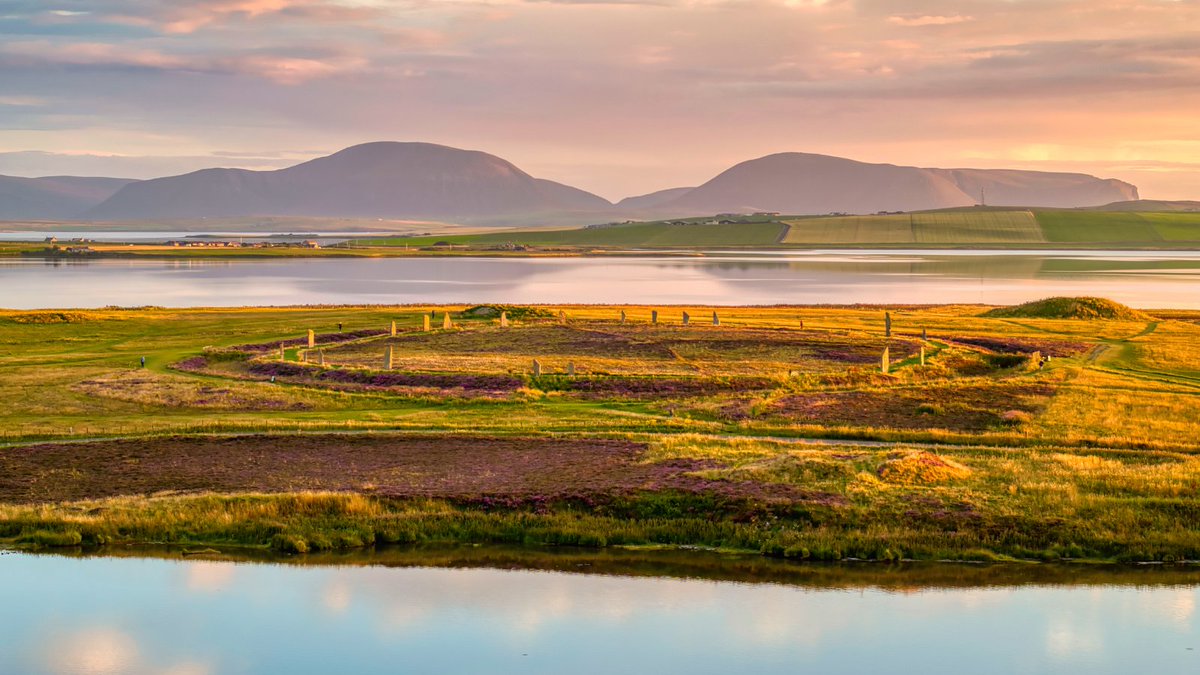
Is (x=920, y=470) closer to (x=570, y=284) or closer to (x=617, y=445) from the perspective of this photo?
(x=617, y=445)

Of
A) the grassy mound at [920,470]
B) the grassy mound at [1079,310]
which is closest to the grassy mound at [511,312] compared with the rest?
the grassy mound at [1079,310]

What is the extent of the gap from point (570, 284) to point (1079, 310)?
75.3 meters

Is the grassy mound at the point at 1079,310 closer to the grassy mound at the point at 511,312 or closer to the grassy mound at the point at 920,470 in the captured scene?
the grassy mound at the point at 511,312

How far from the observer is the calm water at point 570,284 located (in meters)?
123

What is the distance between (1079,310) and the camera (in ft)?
294

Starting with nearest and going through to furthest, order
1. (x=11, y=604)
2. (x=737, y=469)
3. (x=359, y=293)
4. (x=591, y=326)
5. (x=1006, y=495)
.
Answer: (x=11, y=604), (x=1006, y=495), (x=737, y=469), (x=591, y=326), (x=359, y=293)

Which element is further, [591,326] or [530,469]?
[591,326]

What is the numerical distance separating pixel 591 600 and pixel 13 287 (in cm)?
13035

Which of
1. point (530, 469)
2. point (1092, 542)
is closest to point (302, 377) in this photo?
point (530, 469)

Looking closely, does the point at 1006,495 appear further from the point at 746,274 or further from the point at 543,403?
the point at 746,274

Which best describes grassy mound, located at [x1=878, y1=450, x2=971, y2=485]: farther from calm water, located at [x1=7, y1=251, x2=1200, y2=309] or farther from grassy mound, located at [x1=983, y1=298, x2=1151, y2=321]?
calm water, located at [x1=7, y1=251, x2=1200, y2=309]

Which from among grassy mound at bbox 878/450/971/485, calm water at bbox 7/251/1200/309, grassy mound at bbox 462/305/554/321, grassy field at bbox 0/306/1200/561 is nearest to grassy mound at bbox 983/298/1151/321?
grassy field at bbox 0/306/1200/561

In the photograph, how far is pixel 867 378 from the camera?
52500 millimetres

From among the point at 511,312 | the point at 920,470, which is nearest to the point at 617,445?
the point at 920,470
